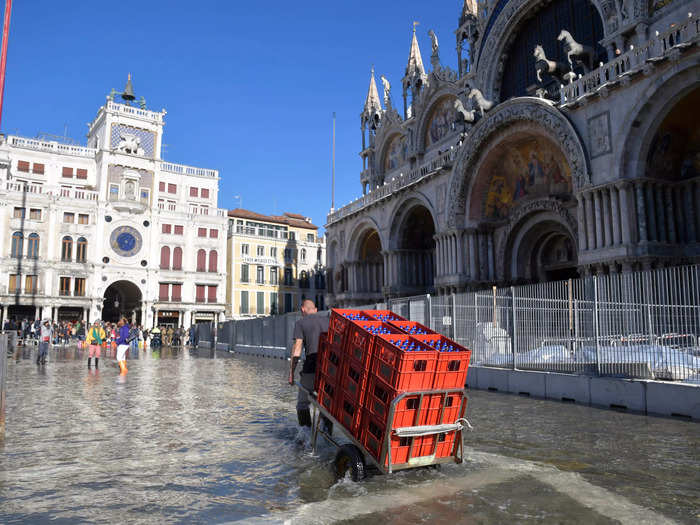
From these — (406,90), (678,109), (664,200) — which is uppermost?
(406,90)

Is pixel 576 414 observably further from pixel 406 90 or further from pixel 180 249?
pixel 180 249

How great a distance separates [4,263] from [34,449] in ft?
158

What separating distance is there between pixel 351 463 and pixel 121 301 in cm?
5721

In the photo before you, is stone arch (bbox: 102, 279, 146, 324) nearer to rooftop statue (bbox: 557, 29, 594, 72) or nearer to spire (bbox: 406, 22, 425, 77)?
spire (bbox: 406, 22, 425, 77)

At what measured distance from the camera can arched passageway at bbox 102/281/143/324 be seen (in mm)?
55031

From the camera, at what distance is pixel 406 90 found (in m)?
36.4

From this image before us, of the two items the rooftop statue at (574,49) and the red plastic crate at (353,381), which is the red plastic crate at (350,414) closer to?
the red plastic crate at (353,381)

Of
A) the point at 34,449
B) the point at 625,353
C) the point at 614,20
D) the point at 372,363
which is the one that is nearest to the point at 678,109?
the point at 614,20

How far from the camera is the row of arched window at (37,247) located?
48.8m

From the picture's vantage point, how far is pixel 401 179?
102 feet

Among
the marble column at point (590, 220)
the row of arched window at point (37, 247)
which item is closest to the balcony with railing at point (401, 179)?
the marble column at point (590, 220)

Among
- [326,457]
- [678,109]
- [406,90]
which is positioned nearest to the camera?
[326,457]

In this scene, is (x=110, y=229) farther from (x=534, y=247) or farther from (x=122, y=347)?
(x=534, y=247)

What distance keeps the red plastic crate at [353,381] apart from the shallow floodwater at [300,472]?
90 cm
